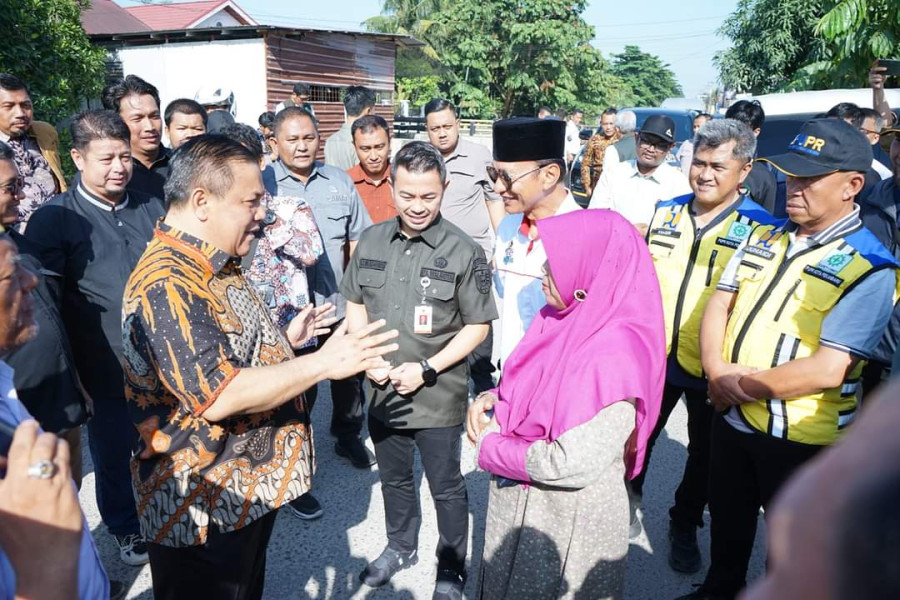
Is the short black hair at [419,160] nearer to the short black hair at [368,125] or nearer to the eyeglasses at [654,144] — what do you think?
the short black hair at [368,125]

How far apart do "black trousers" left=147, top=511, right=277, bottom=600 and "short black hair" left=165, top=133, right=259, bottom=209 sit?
1028 mm

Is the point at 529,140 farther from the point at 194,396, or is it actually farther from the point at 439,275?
the point at 194,396

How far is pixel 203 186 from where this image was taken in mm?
1855

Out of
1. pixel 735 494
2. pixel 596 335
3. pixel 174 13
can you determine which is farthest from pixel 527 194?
pixel 174 13

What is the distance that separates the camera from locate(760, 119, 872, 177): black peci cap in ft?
7.07

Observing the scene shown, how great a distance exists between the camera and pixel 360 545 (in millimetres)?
3164

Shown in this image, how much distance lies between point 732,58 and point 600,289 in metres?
21.7

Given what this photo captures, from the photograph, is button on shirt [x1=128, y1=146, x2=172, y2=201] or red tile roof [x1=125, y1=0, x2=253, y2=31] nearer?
button on shirt [x1=128, y1=146, x2=172, y2=201]

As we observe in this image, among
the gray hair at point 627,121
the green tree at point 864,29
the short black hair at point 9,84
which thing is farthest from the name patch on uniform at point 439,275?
the green tree at point 864,29

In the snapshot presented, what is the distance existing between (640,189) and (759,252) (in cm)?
229

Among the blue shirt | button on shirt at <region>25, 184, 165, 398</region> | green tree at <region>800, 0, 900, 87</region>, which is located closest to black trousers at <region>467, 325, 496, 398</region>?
button on shirt at <region>25, 184, 165, 398</region>

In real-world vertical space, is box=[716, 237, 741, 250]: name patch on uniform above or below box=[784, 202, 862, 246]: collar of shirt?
below

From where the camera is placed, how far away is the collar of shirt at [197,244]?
6.02ft

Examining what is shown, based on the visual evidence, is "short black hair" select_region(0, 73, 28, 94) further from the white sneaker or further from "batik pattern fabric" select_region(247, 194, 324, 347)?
the white sneaker
